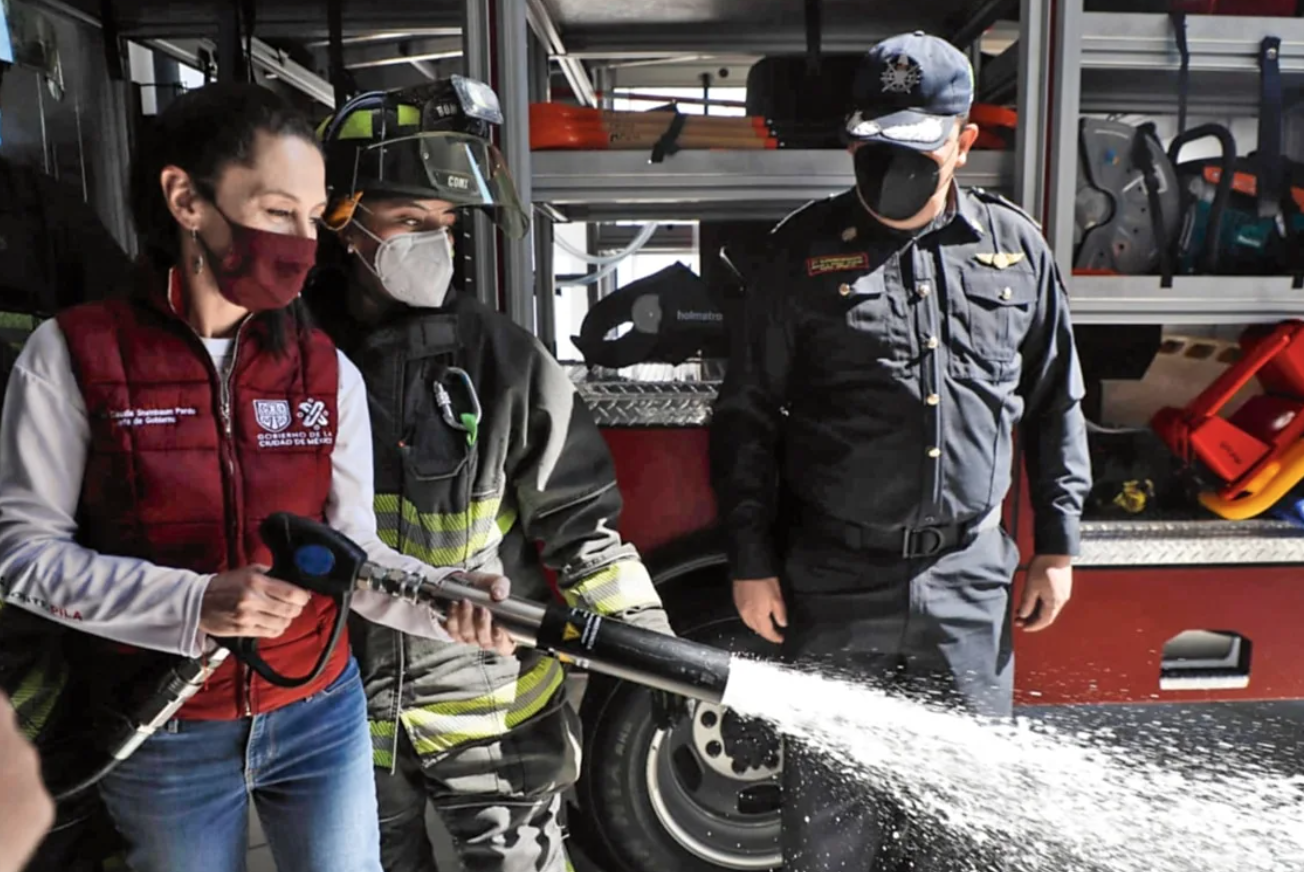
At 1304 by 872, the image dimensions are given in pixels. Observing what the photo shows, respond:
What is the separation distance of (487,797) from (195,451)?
3.26 feet

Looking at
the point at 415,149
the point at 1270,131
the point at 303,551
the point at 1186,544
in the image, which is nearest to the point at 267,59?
the point at 415,149

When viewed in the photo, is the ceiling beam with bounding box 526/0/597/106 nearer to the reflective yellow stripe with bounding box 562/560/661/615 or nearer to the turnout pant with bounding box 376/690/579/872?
the reflective yellow stripe with bounding box 562/560/661/615

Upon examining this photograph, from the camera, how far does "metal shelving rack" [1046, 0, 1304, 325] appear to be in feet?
7.63

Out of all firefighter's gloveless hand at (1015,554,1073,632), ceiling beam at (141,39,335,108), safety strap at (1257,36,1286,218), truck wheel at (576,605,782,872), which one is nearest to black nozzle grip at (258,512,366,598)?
truck wheel at (576,605,782,872)

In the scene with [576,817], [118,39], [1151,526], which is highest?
[118,39]

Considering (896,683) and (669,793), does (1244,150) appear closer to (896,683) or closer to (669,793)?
(896,683)

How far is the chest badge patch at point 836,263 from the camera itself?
2041 millimetres

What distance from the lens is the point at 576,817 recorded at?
2.67m

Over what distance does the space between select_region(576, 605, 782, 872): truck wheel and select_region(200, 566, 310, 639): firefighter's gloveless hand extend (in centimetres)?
139

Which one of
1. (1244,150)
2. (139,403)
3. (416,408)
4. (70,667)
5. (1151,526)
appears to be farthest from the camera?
(1244,150)

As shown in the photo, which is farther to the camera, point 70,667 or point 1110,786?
point 1110,786

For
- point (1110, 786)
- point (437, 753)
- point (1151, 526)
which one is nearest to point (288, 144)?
point (437, 753)

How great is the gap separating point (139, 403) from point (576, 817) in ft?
6.11

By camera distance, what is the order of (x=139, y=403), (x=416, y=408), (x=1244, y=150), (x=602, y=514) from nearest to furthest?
1. (x=139, y=403)
2. (x=416, y=408)
3. (x=602, y=514)
4. (x=1244, y=150)
